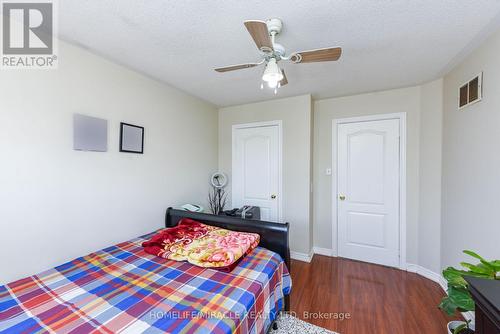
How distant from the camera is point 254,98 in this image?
10.3 feet

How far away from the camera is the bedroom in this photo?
4.73 ft

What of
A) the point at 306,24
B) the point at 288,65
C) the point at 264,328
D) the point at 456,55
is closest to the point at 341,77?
the point at 288,65

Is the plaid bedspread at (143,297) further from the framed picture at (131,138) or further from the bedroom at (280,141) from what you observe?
the framed picture at (131,138)

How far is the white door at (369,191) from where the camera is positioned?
277cm

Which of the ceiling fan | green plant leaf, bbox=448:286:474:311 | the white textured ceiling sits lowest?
green plant leaf, bbox=448:286:474:311

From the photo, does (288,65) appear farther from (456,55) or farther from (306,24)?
(456,55)

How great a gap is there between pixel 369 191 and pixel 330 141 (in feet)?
2.82

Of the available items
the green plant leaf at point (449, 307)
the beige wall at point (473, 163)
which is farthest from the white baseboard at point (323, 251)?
the green plant leaf at point (449, 307)

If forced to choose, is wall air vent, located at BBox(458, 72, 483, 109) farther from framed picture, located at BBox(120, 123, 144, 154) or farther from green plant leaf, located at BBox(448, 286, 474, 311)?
framed picture, located at BBox(120, 123, 144, 154)

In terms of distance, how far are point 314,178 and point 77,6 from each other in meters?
3.04

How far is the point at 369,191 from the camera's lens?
289 cm

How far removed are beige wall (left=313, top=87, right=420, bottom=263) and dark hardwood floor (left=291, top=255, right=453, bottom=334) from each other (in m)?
0.44

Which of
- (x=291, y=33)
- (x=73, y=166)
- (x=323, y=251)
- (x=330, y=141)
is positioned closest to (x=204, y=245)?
(x=73, y=166)

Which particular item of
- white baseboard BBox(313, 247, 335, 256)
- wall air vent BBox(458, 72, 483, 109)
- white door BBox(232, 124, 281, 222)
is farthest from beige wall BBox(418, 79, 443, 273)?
white door BBox(232, 124, 281, 222)
